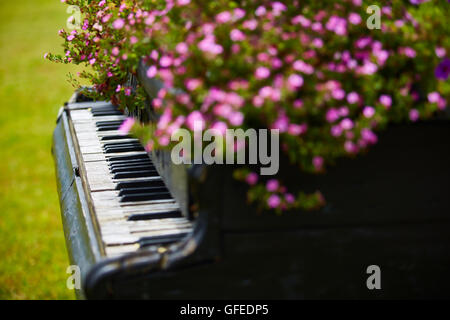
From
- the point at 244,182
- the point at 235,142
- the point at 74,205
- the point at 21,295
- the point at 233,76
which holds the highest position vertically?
the point at 233,76

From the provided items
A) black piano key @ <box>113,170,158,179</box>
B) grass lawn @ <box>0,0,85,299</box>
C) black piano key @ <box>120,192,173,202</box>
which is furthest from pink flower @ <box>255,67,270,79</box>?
grass lawn @ <box>0,0,85,299</box>

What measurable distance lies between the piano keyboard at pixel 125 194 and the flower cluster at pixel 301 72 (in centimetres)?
44

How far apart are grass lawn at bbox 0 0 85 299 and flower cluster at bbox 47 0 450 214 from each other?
3.52 metres

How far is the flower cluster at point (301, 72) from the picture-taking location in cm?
181

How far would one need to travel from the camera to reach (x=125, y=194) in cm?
283

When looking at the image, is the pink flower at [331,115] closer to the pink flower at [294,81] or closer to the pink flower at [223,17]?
the pink flower at [294,81]

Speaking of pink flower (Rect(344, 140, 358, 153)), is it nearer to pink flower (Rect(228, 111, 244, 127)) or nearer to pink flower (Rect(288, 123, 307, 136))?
pink flower (Rect(288, 123, 307, 136))

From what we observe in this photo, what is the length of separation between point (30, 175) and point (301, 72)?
7691mm

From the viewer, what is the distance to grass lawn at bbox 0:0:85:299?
5496 millimetres

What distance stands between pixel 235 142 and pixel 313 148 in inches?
8.7

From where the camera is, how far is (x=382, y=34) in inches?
79.0

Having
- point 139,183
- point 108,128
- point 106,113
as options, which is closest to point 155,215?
point 139,183
